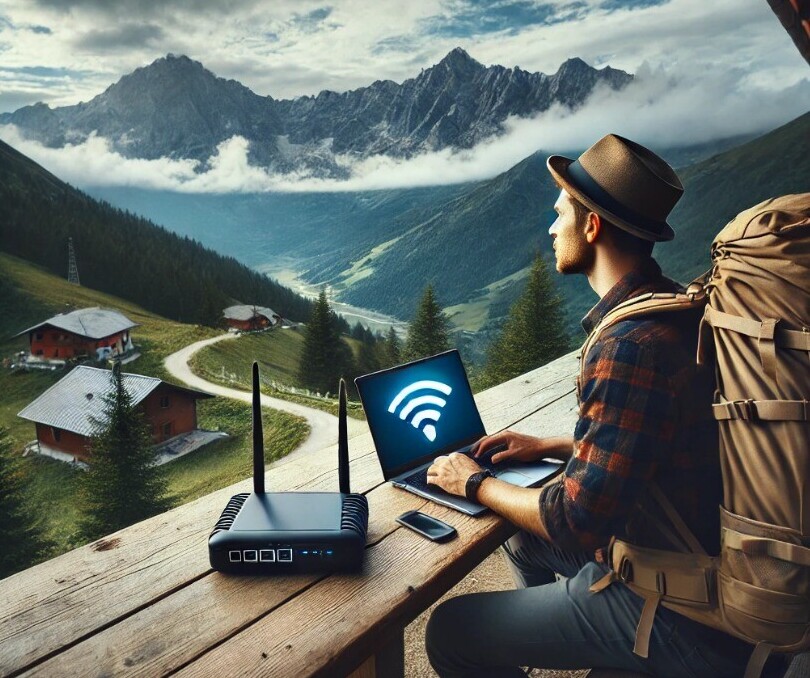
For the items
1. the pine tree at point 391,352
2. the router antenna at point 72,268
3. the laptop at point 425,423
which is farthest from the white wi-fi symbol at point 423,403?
the router antenna at point 72,268

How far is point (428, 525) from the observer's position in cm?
161

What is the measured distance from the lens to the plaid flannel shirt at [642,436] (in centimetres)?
139

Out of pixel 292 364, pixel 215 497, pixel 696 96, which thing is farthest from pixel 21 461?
pixel 696 96

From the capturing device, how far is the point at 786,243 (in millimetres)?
1205

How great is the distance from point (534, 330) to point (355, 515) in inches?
1181

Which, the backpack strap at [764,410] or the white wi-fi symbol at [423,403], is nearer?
the backpack strap at [764,410]

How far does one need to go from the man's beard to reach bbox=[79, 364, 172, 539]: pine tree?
2429 cm

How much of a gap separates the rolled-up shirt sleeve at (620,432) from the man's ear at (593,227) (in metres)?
0.45

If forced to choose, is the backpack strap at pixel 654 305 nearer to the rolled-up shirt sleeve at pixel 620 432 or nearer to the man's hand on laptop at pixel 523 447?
the rolled-up shirt sleeve at pixel 620 432

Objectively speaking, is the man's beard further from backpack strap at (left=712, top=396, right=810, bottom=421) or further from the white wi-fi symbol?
backpack strap at (left=712, top=396, right=810, bottom=421)

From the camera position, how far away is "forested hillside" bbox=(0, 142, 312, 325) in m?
67.8

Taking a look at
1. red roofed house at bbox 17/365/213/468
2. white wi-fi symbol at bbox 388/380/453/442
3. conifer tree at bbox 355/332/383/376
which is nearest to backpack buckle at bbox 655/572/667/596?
white wi-fi symbol at bbox 388/380/453/442

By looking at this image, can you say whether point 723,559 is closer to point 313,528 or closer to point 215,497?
point 313,528

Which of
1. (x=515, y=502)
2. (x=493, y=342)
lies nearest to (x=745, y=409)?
(x=515, y=502)
